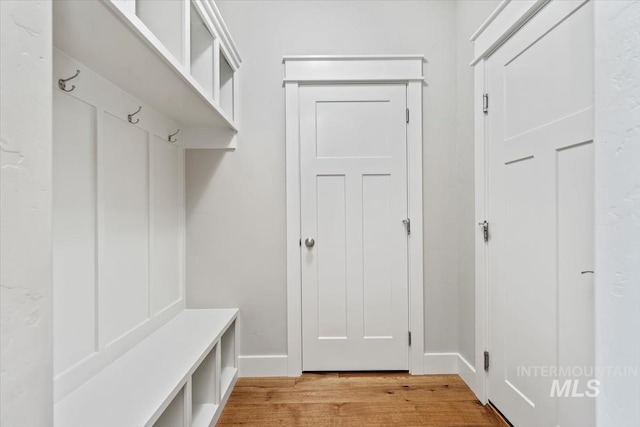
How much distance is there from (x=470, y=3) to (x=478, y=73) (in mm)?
504

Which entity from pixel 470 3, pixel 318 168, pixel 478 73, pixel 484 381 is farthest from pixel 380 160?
pixel 484 381

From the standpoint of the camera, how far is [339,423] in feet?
5.39

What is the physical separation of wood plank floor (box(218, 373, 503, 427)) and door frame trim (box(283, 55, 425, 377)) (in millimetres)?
173

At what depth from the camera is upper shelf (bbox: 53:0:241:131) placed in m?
0.92

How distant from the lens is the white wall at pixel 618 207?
0.47 metres

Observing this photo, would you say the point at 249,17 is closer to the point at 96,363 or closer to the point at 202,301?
the point at 202,301

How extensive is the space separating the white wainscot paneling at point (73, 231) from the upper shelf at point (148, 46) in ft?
0.67

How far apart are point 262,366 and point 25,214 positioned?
194 centimetres

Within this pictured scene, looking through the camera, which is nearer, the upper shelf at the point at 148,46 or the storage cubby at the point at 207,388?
the upper shelf at the point at 148,46

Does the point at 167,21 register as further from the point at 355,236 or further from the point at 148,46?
the point at 355,236

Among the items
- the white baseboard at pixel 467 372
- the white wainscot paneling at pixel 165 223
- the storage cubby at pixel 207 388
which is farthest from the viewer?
the white baseboard at pixel 467 372

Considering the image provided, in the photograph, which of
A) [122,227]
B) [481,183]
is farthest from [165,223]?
[481,183]

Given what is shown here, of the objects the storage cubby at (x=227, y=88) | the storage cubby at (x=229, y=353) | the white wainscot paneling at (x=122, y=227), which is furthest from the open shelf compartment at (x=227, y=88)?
the storage cubby at (x=229, y=353)

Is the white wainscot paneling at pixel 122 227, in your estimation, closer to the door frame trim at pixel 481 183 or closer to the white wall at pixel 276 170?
the white wall at pixel 276 170
